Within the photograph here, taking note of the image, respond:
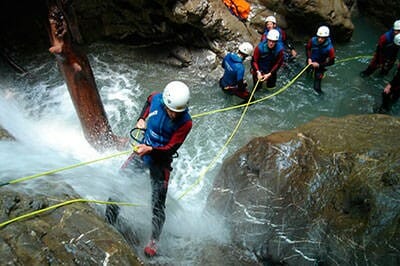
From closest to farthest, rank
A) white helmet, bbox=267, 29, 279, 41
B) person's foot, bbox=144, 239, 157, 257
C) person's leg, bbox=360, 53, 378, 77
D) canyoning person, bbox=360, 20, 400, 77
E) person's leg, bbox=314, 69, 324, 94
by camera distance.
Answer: person's foot, bbox=144, 239, 157, 257 → white helmet, bbox=267, 29, 279, 41 → canyoning person, bbox=360, 20, 400, 77 → person's leg, bbox=314, 69, 324, 94 → person's leg, bbox=360, 53, 378, 77

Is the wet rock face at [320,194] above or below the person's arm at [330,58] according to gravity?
above

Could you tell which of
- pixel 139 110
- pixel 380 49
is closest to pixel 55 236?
pixel 139 110

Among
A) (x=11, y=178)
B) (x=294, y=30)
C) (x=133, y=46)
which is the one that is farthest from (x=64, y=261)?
(x=294, y=30)

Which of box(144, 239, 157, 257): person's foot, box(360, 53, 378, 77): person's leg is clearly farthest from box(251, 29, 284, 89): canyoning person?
box(144, 239, 157, 257): person's foot

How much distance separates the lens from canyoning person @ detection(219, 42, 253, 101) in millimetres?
6934

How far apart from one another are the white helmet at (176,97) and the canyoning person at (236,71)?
3.36 metres

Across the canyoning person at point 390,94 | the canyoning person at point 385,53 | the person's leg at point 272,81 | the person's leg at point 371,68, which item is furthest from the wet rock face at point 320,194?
the person's leg at point 371,68

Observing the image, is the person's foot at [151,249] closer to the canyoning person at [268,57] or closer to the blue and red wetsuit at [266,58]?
the canyoning person at [268,57]

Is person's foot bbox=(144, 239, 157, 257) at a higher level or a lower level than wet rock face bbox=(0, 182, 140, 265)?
lower

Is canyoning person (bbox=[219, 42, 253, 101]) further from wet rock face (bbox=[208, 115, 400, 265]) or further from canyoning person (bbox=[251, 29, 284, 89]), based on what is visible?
wet rock face (bbox=[208, 115, 400, 265])

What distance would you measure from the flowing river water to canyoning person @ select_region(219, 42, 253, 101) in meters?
0.60

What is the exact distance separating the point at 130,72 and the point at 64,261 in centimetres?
647

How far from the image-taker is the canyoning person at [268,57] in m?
7.26

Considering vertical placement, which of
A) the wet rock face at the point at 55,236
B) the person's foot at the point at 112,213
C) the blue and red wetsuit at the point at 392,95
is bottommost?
the blue and red wetsuit at the point at 392,95
